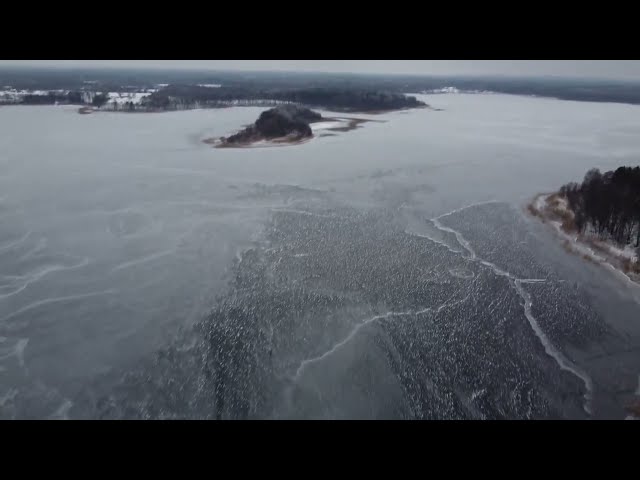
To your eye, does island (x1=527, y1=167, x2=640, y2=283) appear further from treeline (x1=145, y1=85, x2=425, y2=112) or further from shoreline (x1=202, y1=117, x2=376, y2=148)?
treeline (x1=145, y1=85, x2=425, y2=112)

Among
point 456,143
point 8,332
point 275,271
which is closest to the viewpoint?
point 8,332

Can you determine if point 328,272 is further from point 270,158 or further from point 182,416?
point 270,158

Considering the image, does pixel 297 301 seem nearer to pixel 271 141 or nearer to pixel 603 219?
pixel 603 219

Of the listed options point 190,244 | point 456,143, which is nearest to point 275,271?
point 190,244

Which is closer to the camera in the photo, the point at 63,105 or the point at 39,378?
the point at 39,378

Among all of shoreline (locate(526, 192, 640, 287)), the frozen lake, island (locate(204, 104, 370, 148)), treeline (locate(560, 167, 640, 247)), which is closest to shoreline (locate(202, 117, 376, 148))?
island (locate(204, 104, 370, 148))

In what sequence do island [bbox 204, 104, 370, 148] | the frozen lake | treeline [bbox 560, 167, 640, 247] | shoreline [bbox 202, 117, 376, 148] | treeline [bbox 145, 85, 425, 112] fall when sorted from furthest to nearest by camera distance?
treeline [bbox 145, 85, 425, 112] → island [bbox 204, 104, 370, 148] → shoreline [bbox 202, 117, 376, 148] → treeline [bbox 560, 167, 640, 247] → the frozen lake

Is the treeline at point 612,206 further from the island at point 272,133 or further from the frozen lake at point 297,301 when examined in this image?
the island at point 272,133

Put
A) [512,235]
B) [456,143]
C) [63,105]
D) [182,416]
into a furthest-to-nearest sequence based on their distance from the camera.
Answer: [63,105]
[456,143]
[512,235]
[182,416]
